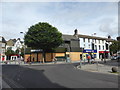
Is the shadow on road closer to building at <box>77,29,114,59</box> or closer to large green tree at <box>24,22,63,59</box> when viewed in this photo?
large green tree at <box>24,22,63,59</box>

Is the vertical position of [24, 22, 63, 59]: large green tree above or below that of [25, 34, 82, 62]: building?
above

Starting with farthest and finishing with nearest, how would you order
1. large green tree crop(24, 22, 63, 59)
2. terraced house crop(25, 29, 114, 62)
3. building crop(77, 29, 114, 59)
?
building crop(77, 29, 114, 59) → terraced house crop(25, 29, 114, 62) → large green tree crop(24, 22, 63, 59)

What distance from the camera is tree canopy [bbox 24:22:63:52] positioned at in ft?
98.0

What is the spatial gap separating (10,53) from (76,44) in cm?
3213

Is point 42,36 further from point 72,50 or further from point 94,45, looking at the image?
point 94,45

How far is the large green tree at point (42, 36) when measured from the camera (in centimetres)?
2988

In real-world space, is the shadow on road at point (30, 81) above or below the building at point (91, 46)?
below

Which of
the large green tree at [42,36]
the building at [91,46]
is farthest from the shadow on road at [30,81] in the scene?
the building at [91,46]

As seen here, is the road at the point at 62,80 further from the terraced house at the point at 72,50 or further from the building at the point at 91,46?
the building at the point at 91,46

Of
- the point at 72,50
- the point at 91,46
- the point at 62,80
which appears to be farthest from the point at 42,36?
the point at 91,46

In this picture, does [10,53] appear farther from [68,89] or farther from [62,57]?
[68,89]

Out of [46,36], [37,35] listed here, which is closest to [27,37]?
[37,35]

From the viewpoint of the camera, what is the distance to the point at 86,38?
51094 mm

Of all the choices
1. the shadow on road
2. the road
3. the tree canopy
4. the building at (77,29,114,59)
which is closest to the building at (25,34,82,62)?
the building at (77,29,114,59)
